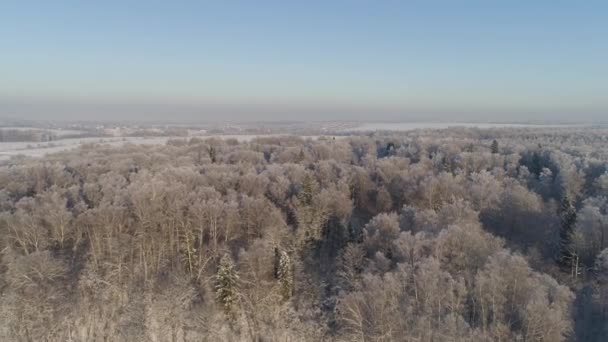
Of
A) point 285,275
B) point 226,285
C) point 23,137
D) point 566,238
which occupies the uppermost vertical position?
point 23,137

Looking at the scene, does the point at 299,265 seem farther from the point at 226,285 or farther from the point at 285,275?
the point at 226,285

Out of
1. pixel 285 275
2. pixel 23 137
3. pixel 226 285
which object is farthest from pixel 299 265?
pixel 23 137

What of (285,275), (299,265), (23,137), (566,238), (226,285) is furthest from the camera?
(23,137)

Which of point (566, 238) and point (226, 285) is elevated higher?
point (566, 238)

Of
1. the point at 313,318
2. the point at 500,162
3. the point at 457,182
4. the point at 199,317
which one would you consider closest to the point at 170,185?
the point at 199,317

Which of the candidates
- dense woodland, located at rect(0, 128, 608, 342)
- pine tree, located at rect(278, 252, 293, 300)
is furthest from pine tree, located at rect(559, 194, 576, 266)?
pine tree, located at rect(278, 252, 293, 300)

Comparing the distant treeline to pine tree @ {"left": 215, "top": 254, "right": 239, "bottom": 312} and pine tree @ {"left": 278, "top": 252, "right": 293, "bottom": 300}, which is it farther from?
pine tree @ {"left": 278, "top": 252, "right": 293, "bottom": 300}

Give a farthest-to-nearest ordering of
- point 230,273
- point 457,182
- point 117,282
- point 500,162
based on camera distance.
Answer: point 500,162
point 457,182
point 117,282
point 230,273

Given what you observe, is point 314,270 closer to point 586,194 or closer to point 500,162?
point 586,194

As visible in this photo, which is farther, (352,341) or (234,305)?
(234,305)
